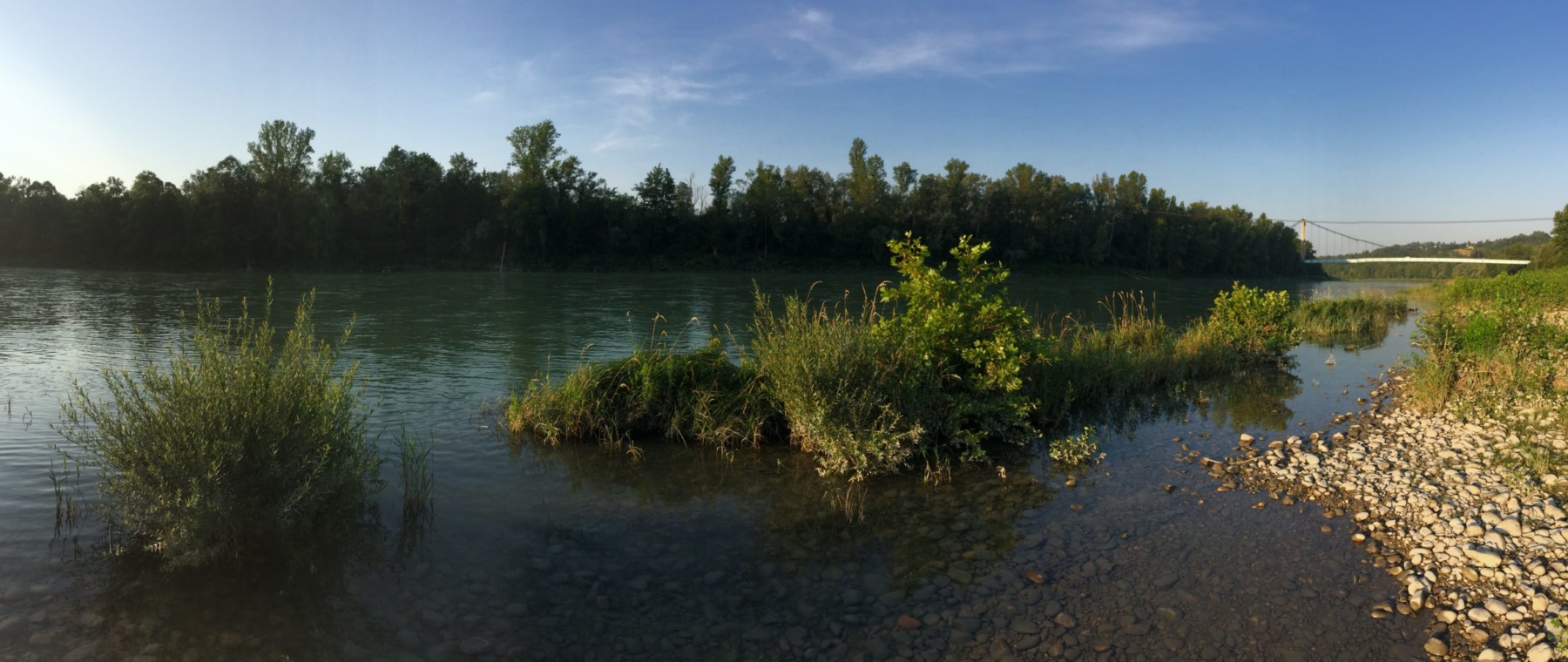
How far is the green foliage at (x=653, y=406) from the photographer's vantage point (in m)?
11.0

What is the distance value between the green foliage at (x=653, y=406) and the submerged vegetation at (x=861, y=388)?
19 mm

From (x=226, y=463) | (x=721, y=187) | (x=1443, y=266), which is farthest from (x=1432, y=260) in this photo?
(x=226, y=463)

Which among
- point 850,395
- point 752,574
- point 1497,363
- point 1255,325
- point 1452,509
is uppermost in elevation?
point 1255,325

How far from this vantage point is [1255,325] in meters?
20.0

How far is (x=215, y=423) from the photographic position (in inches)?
259

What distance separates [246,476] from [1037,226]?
105 m

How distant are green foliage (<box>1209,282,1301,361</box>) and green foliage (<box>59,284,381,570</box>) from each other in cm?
1952

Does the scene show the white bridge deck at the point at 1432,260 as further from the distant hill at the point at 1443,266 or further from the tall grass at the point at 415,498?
the tall grass at the point at 415,498

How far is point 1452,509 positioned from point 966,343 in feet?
17.9

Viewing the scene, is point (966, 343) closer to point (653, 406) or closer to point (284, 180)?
point (653, 406)

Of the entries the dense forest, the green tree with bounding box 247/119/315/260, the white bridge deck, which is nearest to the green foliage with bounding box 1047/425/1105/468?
the dense forest

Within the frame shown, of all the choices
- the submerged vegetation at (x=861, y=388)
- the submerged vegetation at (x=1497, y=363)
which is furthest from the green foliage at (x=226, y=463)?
the submerged vegetation at (x=1497, y=363)

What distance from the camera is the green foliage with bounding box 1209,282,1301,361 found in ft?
64.6

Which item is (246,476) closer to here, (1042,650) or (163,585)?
(163,585)
